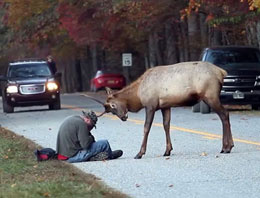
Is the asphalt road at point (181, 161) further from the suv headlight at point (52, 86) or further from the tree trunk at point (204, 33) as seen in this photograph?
the tree trunk at point (204, 33)

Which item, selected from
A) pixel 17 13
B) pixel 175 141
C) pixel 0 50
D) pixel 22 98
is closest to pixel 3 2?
pixel 17 13

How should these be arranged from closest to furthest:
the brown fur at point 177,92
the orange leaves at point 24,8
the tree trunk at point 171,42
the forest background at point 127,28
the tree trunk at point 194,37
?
the brown fur at point 177,92 < the forest background at point 127,28 < the tree trunk at point 194,37 < the orange leaves at point 24,8 < the tree trunk at point 171,42

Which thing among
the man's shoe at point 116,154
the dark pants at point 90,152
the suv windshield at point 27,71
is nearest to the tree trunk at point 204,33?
the suv windshield at point 27,71

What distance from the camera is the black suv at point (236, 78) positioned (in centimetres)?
2797

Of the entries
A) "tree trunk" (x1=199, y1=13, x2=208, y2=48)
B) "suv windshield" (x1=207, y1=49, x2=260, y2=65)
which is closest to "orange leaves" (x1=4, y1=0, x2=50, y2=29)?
"tree trunk" (x1=199, y1=13, x2=208, y2=48)

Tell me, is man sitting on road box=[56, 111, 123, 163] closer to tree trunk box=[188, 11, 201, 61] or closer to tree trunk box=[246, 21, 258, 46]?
tree trunk box=[246, 21, 258, 46]

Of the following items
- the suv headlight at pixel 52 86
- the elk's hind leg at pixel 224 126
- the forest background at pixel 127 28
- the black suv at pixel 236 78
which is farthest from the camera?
the forest background at pixel 127 28

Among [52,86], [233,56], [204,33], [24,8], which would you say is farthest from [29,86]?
[24,8]

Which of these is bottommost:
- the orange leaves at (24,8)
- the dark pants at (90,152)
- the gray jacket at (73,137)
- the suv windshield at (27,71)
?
the suv windshield at (27,71)

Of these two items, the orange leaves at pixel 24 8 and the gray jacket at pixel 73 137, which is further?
the orange leaves at pixel 24 8

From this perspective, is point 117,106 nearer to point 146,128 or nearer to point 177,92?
point 146,128

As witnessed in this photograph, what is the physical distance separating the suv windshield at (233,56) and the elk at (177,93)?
40.1 ft

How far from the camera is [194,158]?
50.4ft

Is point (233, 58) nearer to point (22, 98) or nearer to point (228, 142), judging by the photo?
point (22, 98)
